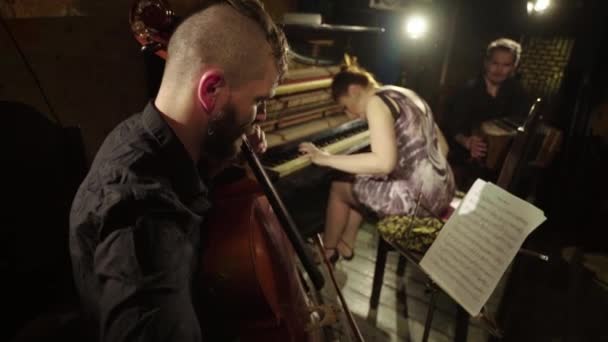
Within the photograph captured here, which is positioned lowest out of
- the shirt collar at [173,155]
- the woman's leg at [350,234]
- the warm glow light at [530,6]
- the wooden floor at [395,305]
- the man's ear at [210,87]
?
the wooden floor at [395,305]

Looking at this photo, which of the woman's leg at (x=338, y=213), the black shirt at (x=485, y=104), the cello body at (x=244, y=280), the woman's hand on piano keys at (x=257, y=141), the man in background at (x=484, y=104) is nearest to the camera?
the cello body at (x=244, y=280)

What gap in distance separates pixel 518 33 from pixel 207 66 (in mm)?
6193

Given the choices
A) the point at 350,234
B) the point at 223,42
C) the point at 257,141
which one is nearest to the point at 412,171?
the point at 350,234

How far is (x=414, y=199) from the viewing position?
231 centimetres

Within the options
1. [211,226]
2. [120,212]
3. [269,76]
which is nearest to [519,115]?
[269,76]

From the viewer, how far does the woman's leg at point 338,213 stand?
2816 mm

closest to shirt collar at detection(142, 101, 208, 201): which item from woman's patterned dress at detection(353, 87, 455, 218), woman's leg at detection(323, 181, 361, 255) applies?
woman's patterned dress at detection(353, 87, 455, 218)

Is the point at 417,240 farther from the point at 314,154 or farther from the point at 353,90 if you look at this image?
the point at 353,90

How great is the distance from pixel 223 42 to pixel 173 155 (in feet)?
1.29

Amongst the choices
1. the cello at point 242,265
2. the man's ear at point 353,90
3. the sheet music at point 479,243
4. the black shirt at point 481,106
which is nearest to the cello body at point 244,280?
the cello at point 242,265

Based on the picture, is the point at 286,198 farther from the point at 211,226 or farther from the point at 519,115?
the point at 519,115

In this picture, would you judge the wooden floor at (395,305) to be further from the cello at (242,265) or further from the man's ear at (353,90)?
the man's ear at (353,90)

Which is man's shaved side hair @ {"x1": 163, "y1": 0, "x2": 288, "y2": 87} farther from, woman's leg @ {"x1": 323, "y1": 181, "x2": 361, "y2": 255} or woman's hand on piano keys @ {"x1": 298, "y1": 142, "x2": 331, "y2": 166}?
woman's leg @ {"x1": 323, "y1": 181, "x2": 361, "y2": 255}

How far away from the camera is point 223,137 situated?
119 centimetres
